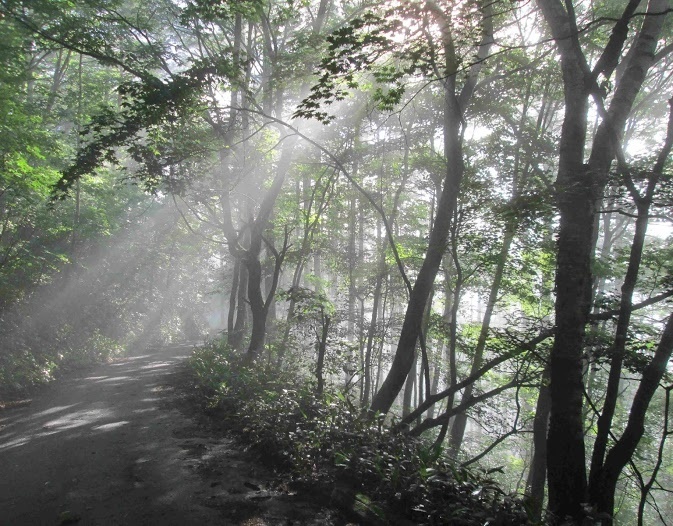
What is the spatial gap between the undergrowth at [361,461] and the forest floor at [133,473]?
37 cm

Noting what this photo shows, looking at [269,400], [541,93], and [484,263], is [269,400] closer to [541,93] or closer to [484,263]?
[484,263]

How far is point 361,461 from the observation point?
5.45 metres

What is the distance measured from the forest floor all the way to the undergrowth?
0.37 meters

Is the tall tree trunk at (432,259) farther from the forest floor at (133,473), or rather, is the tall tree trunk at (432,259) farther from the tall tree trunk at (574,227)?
the forest floor at (133,473)

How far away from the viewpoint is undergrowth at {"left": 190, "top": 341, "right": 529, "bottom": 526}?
14.5ft

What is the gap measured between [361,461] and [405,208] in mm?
16436

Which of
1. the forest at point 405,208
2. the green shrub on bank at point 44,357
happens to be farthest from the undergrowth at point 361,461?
the green shrub on bank at point 44,357

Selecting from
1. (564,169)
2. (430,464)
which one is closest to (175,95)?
(564,169)

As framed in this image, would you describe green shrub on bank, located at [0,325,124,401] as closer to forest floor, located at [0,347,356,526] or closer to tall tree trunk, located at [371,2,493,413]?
forest floor, located at [0,347,356,526]

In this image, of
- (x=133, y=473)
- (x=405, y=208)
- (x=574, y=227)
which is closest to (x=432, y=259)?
(x=574, y=227)

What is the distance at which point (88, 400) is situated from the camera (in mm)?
11062

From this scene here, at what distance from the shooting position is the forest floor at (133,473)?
4922mm

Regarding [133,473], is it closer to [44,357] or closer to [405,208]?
[44,357]

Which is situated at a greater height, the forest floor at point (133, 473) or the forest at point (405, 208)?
the forest at point (405, 208)
